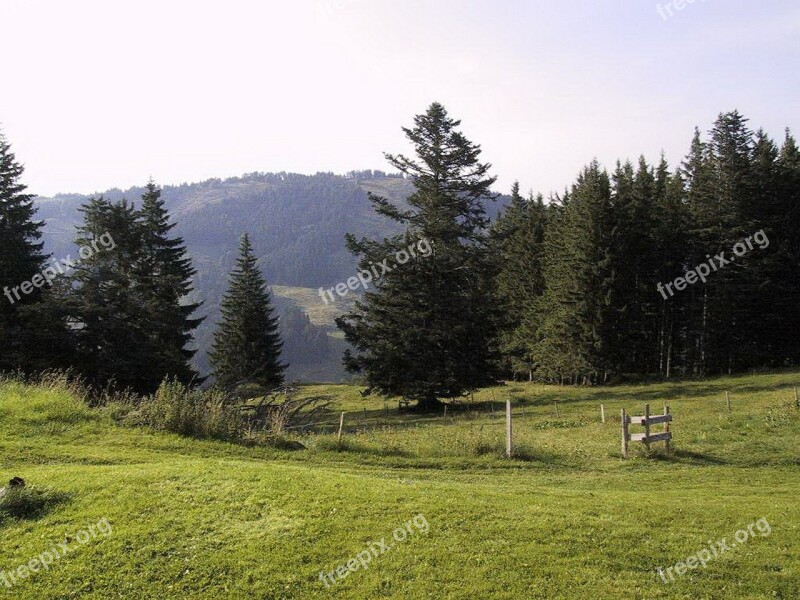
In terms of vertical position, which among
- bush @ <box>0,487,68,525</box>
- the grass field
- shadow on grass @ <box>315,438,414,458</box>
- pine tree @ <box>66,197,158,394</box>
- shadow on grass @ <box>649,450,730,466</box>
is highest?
pine tree @ <box>66,197,158,394</box>

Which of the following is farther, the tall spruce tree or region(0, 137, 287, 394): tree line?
the tall spruce tree

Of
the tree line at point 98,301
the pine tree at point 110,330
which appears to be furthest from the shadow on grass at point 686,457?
the pine tree at point 110,330

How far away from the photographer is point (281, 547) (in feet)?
27.8

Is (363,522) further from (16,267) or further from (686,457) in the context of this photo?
(16,267)

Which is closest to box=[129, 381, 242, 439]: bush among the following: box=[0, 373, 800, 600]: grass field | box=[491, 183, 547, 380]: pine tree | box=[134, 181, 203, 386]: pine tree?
box=[0, 373, 800, 600]: grass field

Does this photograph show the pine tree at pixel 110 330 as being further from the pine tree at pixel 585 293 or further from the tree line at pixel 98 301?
the pine tree at pixel 585 293

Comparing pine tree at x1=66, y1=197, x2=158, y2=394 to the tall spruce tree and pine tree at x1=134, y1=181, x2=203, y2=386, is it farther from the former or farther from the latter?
the tall spruce tree

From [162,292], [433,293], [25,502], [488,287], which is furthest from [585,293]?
[25,502]

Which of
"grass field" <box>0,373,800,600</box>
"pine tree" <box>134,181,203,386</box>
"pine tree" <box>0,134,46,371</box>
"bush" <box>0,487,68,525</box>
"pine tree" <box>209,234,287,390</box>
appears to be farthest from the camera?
"pine tree" <box>209,234,287,390</box>

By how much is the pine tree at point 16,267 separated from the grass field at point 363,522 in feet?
47.8

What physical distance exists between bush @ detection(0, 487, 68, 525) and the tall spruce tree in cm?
2610

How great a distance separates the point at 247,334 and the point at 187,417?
38052 millimetres

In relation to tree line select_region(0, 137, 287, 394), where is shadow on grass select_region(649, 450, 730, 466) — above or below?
below

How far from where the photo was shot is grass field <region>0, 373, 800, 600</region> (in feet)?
25.1
